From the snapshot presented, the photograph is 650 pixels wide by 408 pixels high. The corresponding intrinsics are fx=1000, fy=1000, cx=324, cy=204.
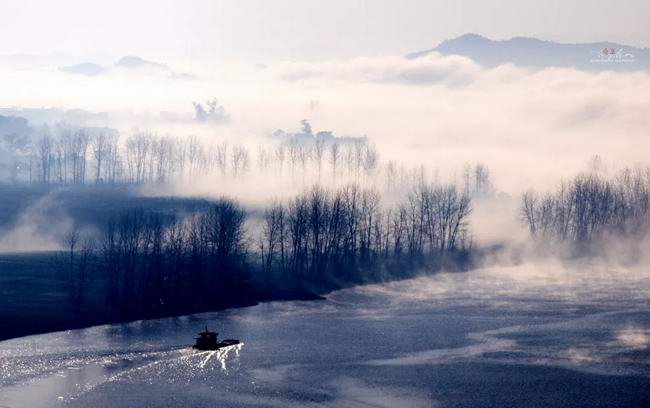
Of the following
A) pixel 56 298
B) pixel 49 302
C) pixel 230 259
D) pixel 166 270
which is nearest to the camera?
pixel 49 302

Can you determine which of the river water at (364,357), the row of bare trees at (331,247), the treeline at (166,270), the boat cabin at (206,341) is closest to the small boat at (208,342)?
the boat cabin at (206,341)

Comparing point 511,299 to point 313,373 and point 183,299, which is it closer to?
point 183,299

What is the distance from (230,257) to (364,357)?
53.4m

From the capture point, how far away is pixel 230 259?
15238 cm

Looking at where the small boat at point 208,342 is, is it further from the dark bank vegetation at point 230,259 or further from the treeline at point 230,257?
the treeline at point 230,257

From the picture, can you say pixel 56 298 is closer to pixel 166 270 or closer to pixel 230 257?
pixel 166 270

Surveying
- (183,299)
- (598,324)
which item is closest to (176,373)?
(183,299)

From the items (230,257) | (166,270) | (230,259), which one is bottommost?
(166,270)

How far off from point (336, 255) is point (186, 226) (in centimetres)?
2834

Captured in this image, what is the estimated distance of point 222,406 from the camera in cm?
8300

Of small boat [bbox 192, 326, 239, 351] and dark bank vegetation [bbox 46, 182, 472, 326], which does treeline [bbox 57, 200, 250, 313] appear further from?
small boat [bbox 192, 326, 239, 351]

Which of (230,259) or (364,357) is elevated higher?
(230,259)

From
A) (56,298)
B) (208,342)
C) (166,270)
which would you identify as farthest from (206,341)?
(166,270)

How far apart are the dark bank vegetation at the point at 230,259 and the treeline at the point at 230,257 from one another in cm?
19
